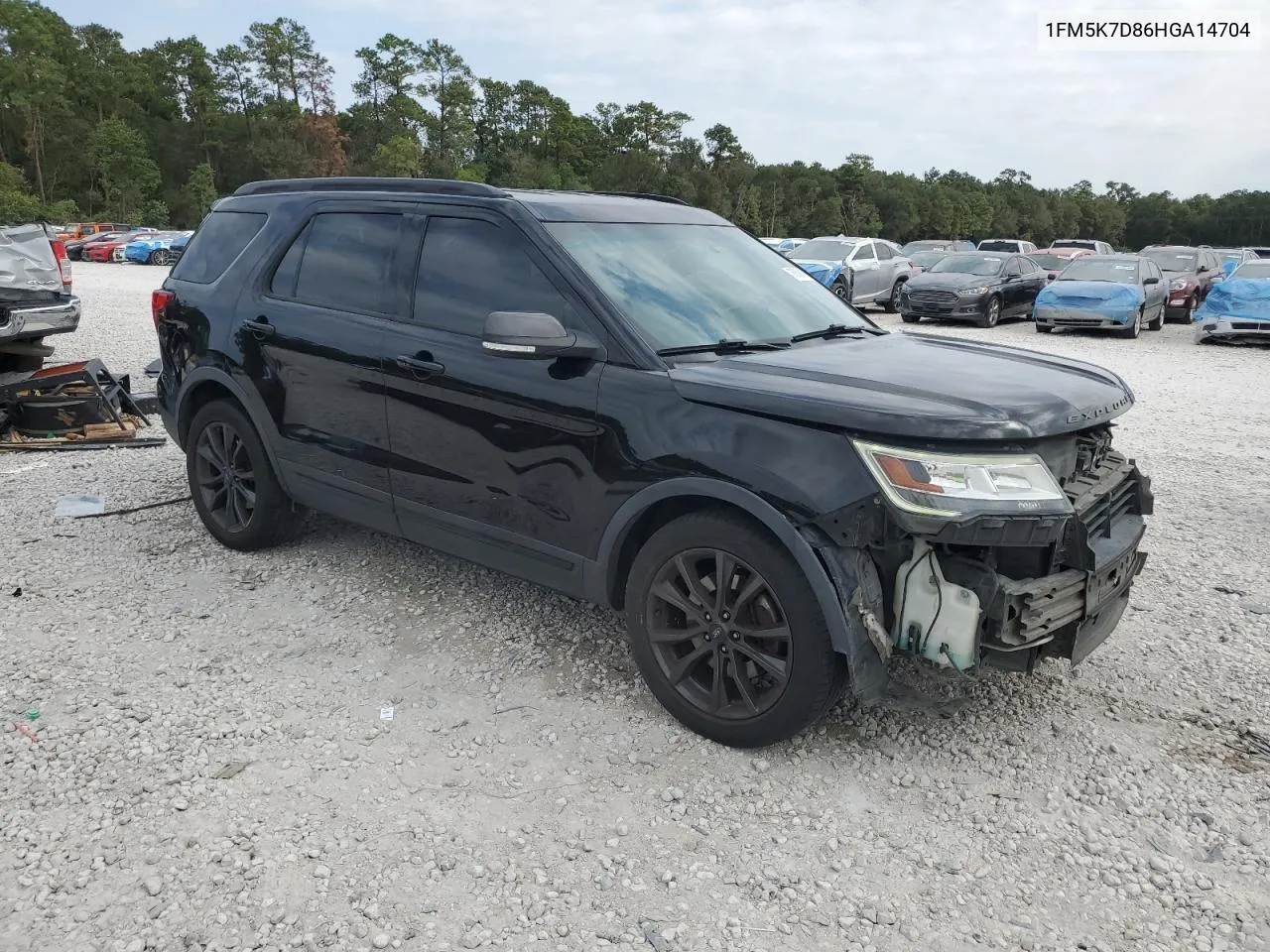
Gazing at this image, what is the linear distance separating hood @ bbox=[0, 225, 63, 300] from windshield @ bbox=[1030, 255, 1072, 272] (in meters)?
22.9

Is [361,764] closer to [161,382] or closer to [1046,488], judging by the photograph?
[1046,488]

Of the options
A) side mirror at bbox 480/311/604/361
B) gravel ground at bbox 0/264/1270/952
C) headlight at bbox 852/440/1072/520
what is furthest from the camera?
side mirror at bbox 480/311/604/361

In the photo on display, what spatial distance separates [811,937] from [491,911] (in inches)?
33.5

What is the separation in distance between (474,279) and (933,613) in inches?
86.3

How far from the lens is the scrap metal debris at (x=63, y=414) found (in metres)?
7.45

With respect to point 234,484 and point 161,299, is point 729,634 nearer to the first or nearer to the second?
point 234,484

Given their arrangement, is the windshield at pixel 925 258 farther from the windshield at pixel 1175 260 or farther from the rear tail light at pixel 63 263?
the rear tail light at pixel 63 263

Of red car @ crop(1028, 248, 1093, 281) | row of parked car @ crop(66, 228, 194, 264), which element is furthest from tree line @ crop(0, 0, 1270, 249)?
red car @ crop(1028, 248, 1093, 281)

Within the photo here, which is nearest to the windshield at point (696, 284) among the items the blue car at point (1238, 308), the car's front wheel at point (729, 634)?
the car's front wheel at point (729, 634)

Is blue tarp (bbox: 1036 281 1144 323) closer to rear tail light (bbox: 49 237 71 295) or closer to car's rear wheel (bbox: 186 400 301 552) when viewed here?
rear tail light (bbox: 49 237 71 295)

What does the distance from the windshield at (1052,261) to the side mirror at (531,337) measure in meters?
24.5

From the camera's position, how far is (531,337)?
11.1ft

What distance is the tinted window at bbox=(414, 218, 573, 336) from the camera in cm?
377

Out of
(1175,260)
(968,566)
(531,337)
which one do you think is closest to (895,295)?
(1175,260)
